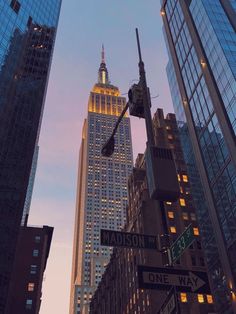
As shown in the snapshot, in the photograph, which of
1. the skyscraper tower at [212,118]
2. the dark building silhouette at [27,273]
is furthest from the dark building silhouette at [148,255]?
the dark building silhouette at [27,273]

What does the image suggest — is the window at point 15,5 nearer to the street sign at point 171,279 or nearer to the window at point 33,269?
the window at point 33,269

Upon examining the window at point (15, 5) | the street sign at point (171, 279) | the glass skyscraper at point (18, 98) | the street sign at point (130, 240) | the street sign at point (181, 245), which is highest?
the window at point (15, 5)

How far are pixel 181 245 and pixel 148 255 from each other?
3251 inches

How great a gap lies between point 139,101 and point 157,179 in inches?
159

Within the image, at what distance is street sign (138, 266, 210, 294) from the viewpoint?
10859 millimetres

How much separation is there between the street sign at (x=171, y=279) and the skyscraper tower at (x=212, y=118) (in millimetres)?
50300

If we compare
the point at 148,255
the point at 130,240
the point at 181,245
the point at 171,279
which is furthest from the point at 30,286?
the point at 181,245

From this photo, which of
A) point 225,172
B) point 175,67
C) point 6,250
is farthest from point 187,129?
point 6,250

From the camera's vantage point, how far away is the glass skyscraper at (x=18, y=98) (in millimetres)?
81875

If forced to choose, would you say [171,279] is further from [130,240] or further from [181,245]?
[130,240]

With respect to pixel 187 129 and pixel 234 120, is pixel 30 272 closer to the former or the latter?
pixel 187 129

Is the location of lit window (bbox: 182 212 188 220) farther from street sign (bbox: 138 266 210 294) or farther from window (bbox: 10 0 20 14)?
street sign (bbox: 138 266 210 294)

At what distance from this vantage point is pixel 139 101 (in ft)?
47.7

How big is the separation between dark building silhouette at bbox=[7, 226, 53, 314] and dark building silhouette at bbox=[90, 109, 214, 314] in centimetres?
2392
